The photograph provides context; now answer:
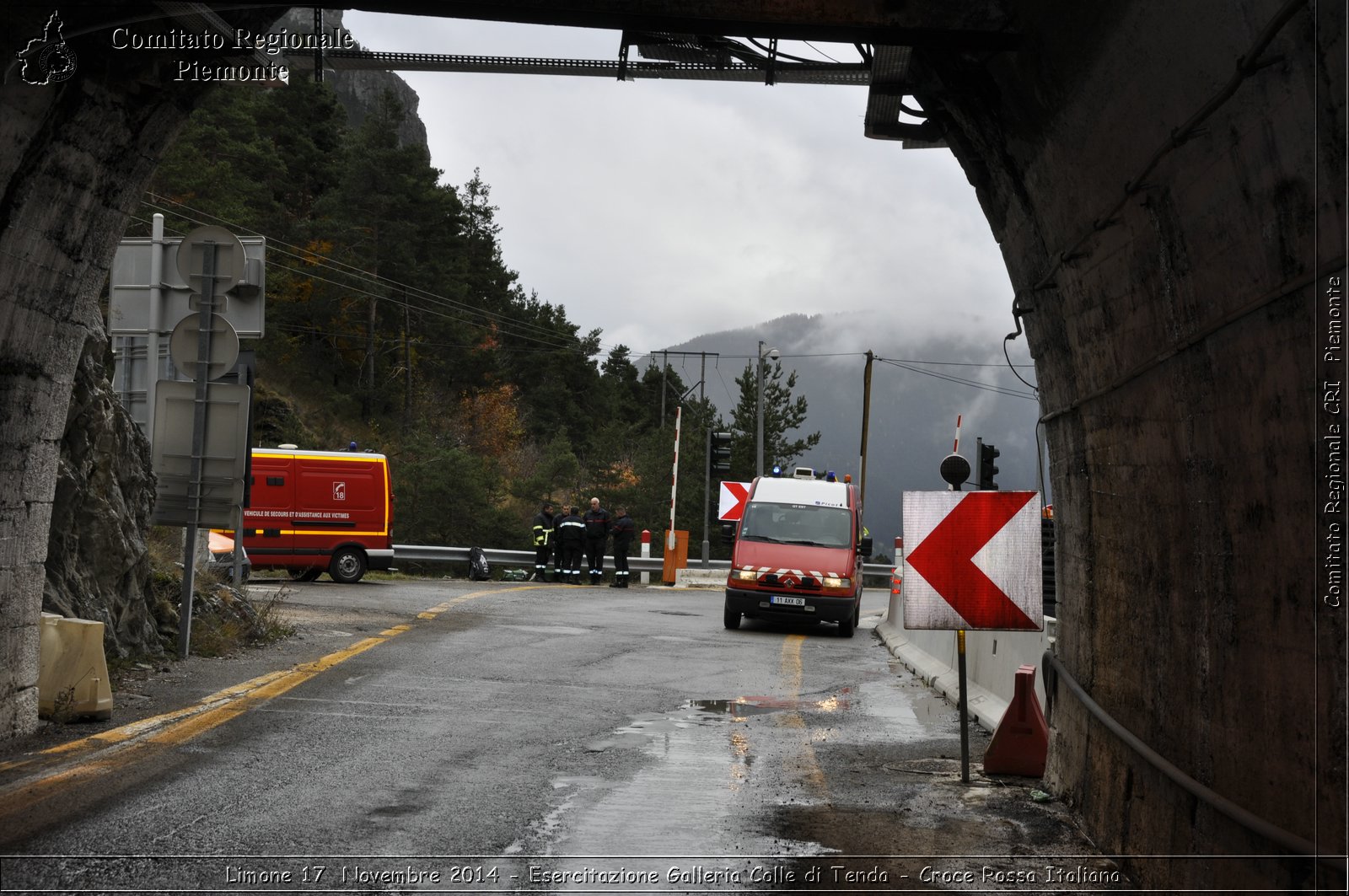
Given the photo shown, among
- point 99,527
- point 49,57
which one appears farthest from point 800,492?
point 49,57

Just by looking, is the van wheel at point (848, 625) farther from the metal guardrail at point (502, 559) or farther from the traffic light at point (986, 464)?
the metal guardrail at point (502, 559)

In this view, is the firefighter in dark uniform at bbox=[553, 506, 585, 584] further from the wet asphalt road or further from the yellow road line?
the yellow road line

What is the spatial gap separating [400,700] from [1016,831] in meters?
5.10

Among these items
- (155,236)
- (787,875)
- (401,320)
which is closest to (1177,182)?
(787,875)

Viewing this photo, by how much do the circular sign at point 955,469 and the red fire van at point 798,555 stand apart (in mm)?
5788

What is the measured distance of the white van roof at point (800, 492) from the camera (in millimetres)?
20266

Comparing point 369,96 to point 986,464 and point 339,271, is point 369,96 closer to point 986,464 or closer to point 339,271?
point 339,271

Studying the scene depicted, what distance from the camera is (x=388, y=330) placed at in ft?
187

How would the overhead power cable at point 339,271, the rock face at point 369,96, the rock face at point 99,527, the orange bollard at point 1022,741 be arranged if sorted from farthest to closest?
the rock face at point 369,96 → the overhead power cable at point 339,271 → the rock face at point 99,527 → the orange bollard at point 1022,741

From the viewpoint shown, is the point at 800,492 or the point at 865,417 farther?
the point at 865,417

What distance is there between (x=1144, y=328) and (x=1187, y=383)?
21.2 inches

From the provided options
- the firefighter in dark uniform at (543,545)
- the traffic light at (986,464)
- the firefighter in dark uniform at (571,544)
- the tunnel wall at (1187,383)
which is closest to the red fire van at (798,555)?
the traffic light at (986,464)

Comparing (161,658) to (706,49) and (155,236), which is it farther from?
(706,49)

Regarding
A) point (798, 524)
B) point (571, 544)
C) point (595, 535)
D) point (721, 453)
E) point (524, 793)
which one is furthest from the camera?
point (721, 453)
